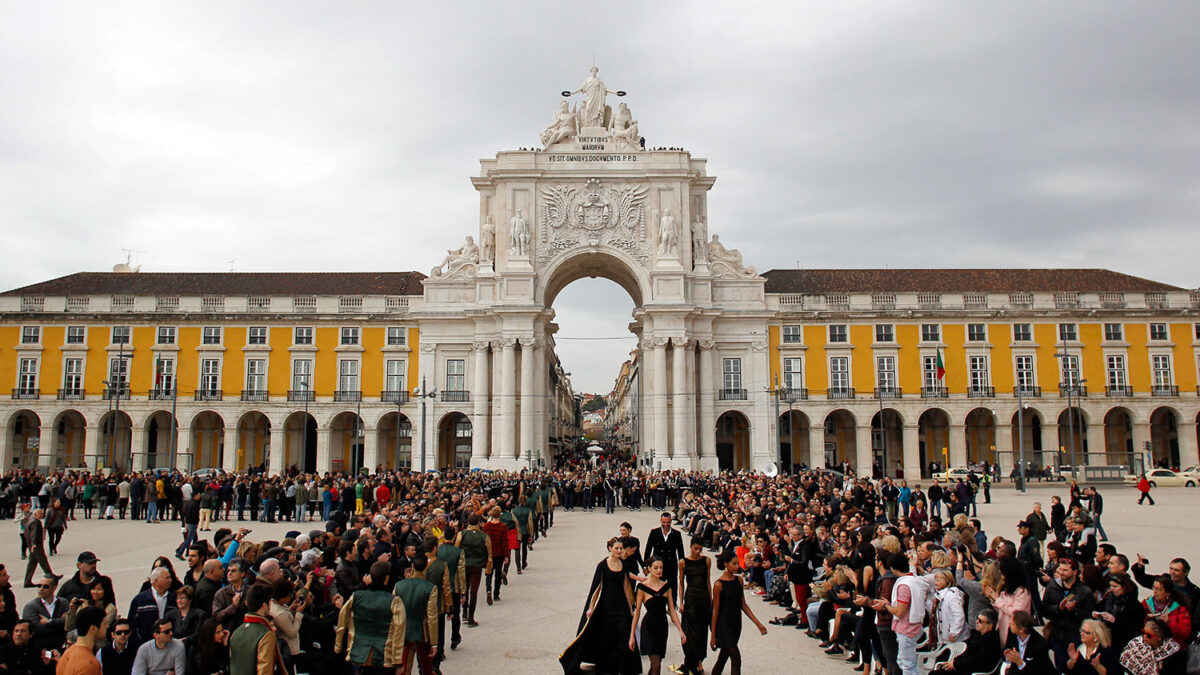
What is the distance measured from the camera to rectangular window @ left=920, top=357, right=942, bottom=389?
52312 mm

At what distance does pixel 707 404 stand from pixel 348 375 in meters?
20.8

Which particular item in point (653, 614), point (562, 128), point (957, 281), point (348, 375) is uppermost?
point (562, 128)

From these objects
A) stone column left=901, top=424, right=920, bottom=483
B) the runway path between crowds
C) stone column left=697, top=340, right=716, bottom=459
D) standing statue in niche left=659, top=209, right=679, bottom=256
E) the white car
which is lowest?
the runway path between crowds

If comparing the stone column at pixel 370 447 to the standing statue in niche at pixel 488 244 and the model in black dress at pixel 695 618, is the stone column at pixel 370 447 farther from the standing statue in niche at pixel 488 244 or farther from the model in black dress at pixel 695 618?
the model in black dress at pixel 695 618

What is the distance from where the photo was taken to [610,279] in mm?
57750

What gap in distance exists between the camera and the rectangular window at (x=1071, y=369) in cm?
5162

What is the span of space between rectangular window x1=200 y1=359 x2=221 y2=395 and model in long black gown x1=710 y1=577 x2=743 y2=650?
4876 centimetres

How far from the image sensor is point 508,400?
4988cm

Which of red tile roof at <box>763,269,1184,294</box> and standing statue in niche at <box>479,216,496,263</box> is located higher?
standing statue in niche at <box>479,216,496,263</box>

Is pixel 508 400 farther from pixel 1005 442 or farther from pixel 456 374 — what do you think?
pixel 1005 442

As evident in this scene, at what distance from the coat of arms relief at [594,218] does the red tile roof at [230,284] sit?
9.38 meters

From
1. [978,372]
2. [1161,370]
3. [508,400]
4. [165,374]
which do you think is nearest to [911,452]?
[978,372]

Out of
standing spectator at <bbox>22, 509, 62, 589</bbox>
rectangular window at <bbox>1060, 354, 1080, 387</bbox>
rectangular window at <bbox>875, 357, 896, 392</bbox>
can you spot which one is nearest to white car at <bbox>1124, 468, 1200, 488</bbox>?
rectangular window at <bbox>1060, 354, 1080, 387</bbox>

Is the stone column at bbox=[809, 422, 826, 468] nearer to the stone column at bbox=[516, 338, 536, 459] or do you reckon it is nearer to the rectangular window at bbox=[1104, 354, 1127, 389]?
the stone column at bbox=[516, 338, 536, 459]
